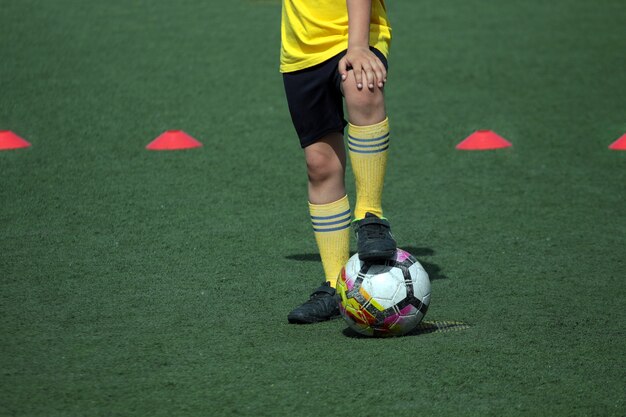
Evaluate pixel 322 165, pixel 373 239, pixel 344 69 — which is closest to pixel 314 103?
pixel 322 165

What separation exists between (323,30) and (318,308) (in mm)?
1145

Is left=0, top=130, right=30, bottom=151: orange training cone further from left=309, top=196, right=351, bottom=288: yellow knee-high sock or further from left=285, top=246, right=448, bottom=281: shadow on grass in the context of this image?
left=309, top=196, right=351, bottom=288: yellow knee-high sock

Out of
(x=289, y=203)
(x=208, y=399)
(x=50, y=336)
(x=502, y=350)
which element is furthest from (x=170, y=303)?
(x=289, y=203)

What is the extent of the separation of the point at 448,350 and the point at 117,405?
122cm

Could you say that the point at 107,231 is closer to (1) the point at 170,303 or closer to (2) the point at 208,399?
(1) the point at 170,303

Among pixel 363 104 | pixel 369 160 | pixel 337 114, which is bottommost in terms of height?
pixel 369 160

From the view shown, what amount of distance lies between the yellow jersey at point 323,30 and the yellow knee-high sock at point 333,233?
0.61 metres

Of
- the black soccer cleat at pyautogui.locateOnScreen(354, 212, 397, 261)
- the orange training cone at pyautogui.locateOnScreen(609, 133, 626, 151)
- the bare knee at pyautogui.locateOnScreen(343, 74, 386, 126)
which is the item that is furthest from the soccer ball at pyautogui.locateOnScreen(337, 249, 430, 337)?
the orange training cone at pyautogui.locateOnScreen(609, 133, 626, 151)

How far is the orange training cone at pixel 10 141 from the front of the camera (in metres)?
7.62

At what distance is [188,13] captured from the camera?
39.4 feet

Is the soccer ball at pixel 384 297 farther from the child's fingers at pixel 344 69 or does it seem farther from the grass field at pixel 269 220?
the child's fingers at pixel 344 69

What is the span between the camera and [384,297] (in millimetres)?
4082

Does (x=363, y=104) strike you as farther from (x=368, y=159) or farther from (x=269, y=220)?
(x=269, y=220)

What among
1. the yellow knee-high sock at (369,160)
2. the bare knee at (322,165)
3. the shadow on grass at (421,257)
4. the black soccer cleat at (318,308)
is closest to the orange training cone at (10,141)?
the shadow on grass at (421,257)
